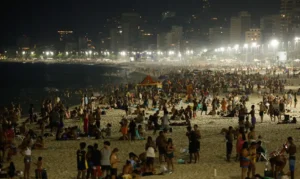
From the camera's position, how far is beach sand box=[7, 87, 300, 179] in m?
11.6

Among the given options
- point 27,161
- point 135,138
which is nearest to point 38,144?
point 135,138

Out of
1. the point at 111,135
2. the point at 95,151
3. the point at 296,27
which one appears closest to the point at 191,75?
the point at 111,135

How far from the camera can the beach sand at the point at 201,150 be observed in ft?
38.2

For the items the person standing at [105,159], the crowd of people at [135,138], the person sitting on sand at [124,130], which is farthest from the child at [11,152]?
the person standing at [105,159]

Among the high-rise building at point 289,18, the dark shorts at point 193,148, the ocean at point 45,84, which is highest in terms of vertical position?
the high-rise building at point 289,18

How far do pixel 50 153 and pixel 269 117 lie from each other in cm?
1301

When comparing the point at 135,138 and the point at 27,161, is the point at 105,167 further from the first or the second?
the point at 135,138

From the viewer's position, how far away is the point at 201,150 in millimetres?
14680

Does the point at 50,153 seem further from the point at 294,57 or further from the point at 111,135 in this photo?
the point at 294,57

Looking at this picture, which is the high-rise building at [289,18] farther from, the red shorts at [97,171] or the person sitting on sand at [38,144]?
the red shorts at [97,171]

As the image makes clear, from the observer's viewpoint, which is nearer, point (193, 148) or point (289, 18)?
point (193, 148)

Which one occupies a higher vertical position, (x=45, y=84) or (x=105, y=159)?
(x=45, y=84)

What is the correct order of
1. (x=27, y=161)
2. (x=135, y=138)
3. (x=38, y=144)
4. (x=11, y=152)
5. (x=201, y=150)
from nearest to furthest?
(x=27, y=161) < (x=11, y=152) < (x=201, y=150) < (x=38, y=144) < (x=135, y=138)

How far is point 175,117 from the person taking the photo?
22.1 metres
